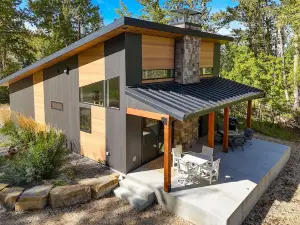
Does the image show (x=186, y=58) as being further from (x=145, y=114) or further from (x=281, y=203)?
(x=281, y=203)

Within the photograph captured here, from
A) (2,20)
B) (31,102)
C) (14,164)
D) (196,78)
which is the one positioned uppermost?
(2,20)

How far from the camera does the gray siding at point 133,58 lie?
22.9ft

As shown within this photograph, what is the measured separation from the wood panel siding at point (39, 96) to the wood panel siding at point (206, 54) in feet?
22.8

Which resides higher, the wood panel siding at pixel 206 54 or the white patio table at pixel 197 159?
the wood panel siding at pixel 206 54

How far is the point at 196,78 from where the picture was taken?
9320mm

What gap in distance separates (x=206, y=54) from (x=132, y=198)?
22.5 ft

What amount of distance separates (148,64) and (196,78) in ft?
8.34

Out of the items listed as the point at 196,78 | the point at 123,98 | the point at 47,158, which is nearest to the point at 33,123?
the point at 47,158

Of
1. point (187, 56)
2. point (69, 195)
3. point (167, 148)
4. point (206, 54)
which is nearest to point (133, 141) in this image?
point (167, 148)

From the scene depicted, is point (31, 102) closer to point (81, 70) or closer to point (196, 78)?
point (81, 70)

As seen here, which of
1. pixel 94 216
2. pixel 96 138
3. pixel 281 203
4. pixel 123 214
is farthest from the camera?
pixel 96 138

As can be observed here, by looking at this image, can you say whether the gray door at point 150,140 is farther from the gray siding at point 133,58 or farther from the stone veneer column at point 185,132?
the gray siding at point 133,58

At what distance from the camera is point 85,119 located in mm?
8797

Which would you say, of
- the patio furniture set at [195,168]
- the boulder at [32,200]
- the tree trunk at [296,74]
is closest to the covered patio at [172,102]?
the patio furniture set at [195,168]
